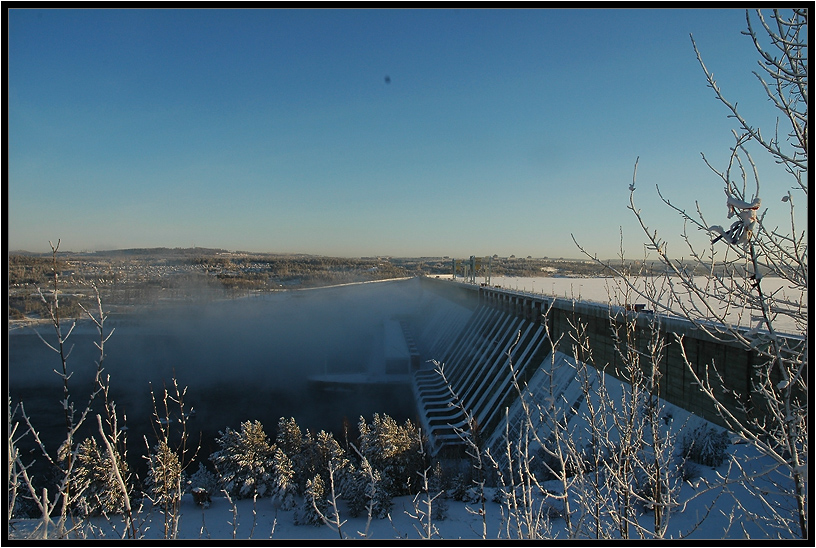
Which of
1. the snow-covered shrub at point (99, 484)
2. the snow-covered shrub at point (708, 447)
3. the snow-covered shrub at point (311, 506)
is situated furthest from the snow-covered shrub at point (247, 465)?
the snow-covered shrub at point (708, 447)

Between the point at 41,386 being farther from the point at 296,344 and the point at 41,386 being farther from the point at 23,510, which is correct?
the point at 23,510

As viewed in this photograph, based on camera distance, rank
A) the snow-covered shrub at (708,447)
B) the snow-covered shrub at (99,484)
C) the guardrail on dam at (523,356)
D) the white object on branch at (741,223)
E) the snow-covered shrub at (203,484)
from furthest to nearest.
→ 1. the snow-covered shrub at (203,484)
2. the guardrail on dam at (523,356)
3. the snow-covered shrub at (708,447)
4. the snow-covered shrub at (99,484)
5. the white object on branch at (741,223)

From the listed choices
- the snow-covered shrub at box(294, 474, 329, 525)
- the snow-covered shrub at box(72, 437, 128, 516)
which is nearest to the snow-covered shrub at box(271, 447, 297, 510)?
the snow-covered shrub at box(294, 474, 329, 525)

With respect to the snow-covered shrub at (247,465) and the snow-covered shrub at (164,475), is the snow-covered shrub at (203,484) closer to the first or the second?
the snow-covered shrub at (247,465)

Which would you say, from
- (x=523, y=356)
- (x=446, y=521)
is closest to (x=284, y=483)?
(x=446, y=521)

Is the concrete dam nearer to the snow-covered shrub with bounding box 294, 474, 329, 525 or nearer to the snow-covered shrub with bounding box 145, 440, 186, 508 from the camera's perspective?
the snow-covered shrub with bounding box 145, 440, 186, 508

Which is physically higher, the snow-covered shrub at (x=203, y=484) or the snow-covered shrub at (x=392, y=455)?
the snow-covered shrub at (x=392, y=455)
